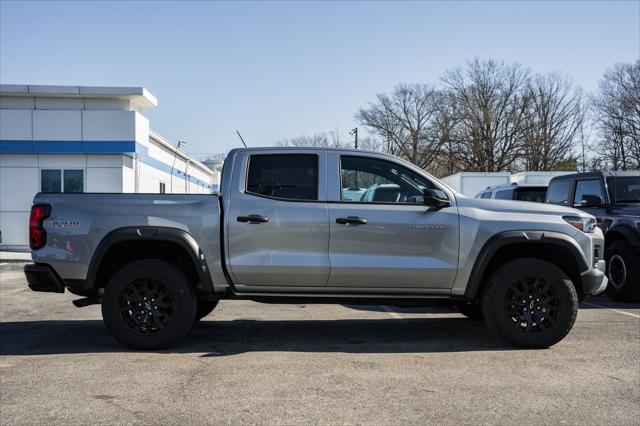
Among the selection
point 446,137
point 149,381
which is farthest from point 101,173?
→ point 446,137

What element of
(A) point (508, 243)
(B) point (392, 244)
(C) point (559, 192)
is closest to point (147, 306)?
(B) point (392, 244)

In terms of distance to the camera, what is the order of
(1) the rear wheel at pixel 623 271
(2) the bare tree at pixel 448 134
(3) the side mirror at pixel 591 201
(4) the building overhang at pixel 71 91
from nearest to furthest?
(1) the rear wheel at pixel 623 271
(3) the side mirror at pixel 591 201
(4) the building overhang at pixel 71 91
(2) the bare tree at pixel 448 134

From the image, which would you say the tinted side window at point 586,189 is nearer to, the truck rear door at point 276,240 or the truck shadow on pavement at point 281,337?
the truck shadow on pavement at point 281,337

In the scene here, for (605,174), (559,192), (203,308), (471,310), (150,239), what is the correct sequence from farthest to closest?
(559,192) < (605,174) < (471,310) < (203,308) < (150,239)

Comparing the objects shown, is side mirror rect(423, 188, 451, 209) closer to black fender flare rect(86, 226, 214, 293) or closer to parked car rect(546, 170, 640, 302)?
black fender flare rect(86, 226, 214, 293)

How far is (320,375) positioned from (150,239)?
215 centimetres

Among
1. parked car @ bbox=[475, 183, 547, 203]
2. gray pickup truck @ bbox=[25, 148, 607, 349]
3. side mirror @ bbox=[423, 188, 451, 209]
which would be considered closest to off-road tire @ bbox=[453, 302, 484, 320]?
gray pickup truck @ bbox=[25, 148, 607, 349]

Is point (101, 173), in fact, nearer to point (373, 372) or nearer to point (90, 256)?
point (90, 256)

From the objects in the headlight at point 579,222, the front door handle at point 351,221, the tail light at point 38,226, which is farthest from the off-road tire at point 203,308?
the headlight at point 579,222

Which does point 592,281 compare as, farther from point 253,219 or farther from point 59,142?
point 59,142

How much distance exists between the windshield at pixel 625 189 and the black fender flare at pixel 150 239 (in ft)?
23.0

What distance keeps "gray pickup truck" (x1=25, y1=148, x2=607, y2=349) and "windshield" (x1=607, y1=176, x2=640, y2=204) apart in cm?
420

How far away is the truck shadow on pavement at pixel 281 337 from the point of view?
5.96 meters

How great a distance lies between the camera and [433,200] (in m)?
5.92
